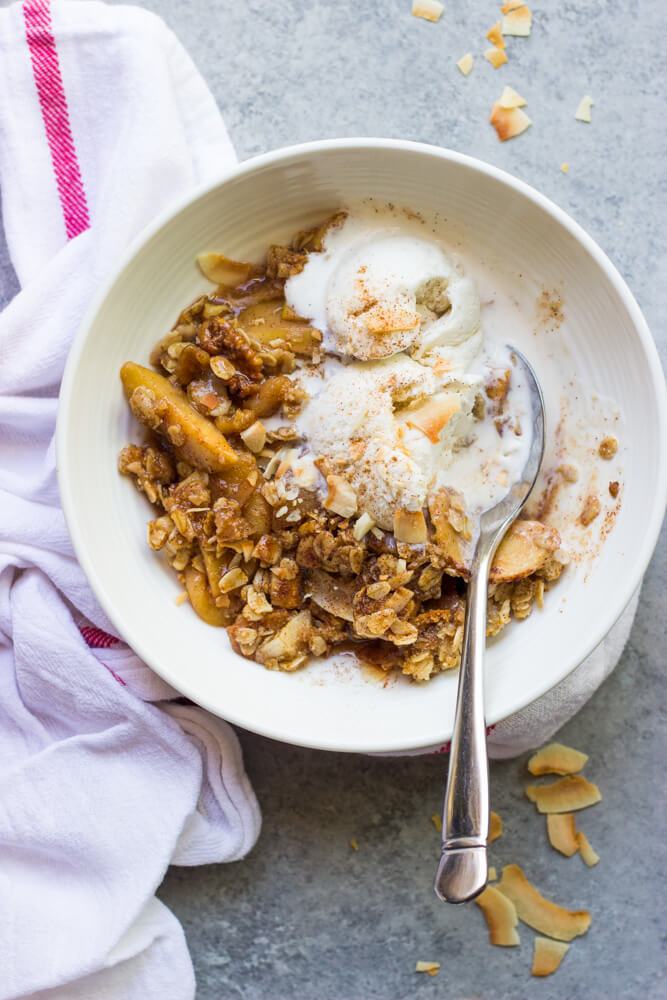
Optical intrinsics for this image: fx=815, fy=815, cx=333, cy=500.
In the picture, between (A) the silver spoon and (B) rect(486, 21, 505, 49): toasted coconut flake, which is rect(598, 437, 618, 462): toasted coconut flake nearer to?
(A) the silver spoon

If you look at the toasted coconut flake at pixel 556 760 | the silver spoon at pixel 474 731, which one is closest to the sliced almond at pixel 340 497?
the silver spoon at pixel 474 731

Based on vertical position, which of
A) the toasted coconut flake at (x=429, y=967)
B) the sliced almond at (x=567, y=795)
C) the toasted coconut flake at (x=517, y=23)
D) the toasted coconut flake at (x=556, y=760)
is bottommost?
the toasted coconut flake at (x=429, y=967)

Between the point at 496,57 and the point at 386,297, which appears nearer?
the point at 386,297

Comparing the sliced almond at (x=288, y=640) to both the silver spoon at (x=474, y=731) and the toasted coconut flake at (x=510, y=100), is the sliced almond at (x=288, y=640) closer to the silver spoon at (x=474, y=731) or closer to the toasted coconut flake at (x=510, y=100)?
the silver spoon at (x=474, y=731)

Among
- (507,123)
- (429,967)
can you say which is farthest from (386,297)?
(429,967)

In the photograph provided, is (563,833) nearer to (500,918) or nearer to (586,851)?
(586,851)

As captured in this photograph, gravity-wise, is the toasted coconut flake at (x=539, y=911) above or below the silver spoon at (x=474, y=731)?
below

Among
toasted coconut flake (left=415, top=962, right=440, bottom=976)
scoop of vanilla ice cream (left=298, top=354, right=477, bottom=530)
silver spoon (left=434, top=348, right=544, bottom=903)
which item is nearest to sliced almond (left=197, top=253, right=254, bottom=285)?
scoop of vanilla ice cream (left=298, top=354, right=477, bottom=530)
